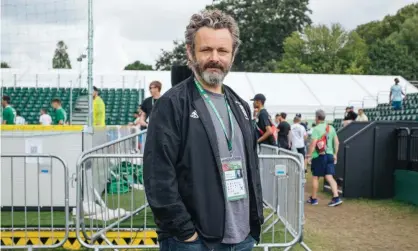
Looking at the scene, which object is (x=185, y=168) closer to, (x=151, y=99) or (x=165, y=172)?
(x=165, y=172)

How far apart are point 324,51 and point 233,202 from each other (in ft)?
226

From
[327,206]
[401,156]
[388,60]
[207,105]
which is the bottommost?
[327,206]

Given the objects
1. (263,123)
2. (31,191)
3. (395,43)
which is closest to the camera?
(31,191)

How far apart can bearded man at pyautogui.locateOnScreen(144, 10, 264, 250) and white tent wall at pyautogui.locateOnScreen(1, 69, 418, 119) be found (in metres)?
26.0

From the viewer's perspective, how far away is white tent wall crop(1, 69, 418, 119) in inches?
1168

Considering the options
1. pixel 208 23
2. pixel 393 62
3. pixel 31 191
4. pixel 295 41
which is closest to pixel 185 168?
pixel 208 23

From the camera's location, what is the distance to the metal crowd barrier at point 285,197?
5445mm

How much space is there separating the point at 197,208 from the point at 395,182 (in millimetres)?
9256

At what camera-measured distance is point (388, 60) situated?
59.4 metres

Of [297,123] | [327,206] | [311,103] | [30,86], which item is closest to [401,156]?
[327,206]

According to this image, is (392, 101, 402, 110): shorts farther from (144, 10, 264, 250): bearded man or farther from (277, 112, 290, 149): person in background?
(144, 10, 264, 250): bearded man

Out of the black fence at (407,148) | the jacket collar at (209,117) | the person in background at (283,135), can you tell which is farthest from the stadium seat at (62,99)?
the jacket collar at (209,117)

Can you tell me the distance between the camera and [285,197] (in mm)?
6094

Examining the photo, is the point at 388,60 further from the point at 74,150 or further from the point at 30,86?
the point at 74,150
